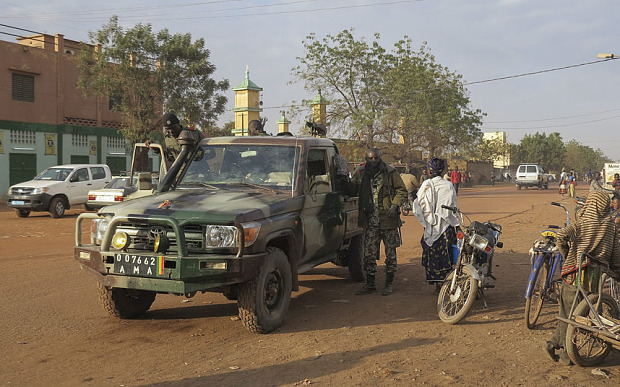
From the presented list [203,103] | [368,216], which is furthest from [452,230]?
[203,103]

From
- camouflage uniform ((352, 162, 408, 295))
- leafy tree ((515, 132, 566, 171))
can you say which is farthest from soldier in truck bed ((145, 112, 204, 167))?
leafy tree ((515, 132, 566, 171))

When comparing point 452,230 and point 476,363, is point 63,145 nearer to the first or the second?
point 452,230

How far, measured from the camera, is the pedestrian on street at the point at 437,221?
23.0ft

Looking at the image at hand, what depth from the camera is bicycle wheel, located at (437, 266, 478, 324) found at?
588 cm

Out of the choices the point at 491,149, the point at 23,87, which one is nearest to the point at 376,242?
the point at 23,87

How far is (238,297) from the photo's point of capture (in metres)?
5.49

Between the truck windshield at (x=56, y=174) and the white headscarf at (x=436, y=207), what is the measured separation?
52.1 feet

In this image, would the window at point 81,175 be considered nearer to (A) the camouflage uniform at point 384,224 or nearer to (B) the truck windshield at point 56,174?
(B) the truck windshield at point 56,174

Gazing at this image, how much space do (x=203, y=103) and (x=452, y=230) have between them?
73.5 ft

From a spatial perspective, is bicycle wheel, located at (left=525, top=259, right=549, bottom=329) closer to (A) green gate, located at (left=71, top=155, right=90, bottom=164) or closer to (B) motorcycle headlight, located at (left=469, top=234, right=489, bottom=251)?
(B) motorcycle headlight, located at (left=469, top=234, right=489, bottom=251)

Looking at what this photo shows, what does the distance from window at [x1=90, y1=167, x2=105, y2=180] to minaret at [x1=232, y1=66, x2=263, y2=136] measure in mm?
24274

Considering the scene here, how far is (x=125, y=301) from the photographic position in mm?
6117

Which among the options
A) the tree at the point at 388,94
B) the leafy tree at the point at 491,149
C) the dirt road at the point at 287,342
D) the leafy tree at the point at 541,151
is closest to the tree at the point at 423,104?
the tree at the point at 388,94

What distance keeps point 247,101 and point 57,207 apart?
2787cm
